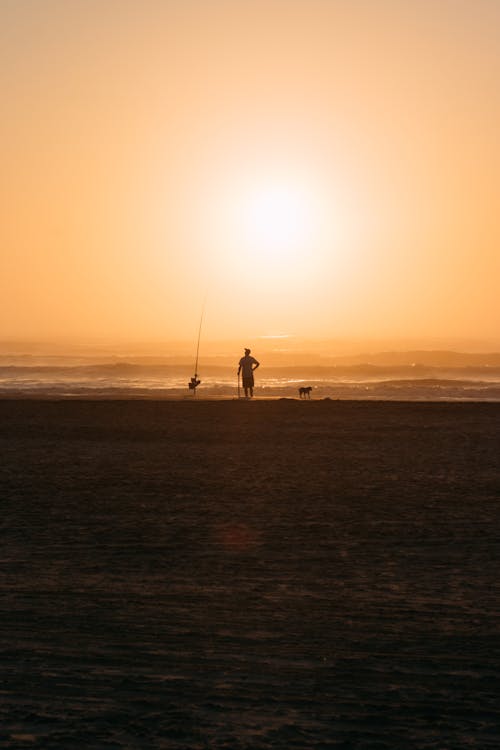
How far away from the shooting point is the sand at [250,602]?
13.7 feet

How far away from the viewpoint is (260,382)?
140 feet

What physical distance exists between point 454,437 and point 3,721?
12.6m

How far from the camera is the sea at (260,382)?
3098cm

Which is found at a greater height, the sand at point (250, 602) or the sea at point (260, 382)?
the sea at point (260, 382)

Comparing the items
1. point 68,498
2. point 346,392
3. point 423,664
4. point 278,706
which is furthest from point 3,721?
point 346,392

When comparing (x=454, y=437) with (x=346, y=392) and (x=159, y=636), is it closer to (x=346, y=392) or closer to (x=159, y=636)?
(x=159, y=636)

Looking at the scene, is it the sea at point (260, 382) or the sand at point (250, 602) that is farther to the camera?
the sea at point (260, 382)

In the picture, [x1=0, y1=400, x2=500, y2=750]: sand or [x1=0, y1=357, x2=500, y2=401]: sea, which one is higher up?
[x1=0, y1=357, x2=500, y2=401]: sea

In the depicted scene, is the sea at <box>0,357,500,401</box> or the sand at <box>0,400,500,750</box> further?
the sea at <box>0,357,500,401</box>

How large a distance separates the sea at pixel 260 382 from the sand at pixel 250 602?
18.1 meters

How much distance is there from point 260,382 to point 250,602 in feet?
121

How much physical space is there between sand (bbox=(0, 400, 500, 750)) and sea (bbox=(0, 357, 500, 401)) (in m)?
18.1

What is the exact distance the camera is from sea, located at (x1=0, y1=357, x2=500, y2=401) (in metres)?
31.0

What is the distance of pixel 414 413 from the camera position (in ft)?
66.0
